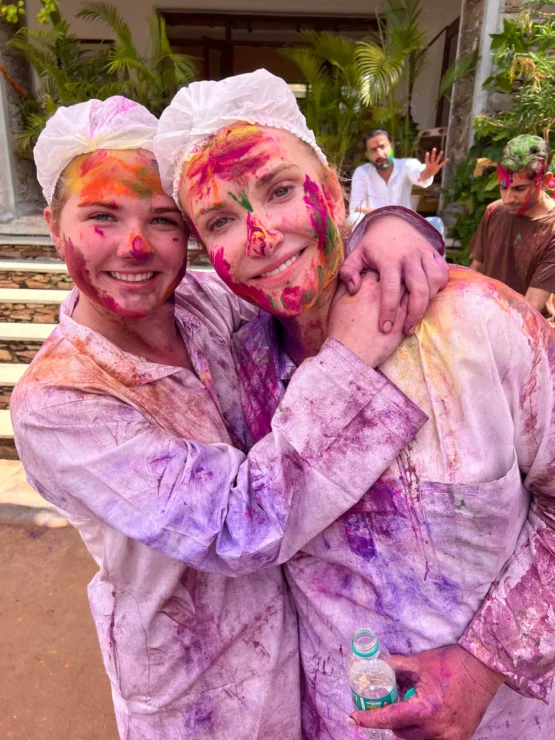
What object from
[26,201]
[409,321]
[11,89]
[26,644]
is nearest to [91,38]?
[11,89]

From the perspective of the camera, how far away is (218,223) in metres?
1.29

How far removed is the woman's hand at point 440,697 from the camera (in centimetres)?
116

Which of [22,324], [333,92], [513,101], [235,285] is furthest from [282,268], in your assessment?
[333,92]

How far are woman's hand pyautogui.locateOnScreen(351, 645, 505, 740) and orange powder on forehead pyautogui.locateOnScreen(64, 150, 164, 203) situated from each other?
1.18m

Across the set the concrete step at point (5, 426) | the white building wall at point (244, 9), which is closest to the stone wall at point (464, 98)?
the white building wall at point (244, 9)

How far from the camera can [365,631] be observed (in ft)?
3.98

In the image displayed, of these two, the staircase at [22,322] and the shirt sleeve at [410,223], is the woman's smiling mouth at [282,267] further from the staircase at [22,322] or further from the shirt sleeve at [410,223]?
the staircase at [22,322]

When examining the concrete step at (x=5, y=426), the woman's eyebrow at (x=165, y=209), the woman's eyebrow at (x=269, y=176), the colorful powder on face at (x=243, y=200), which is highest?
the woman's eyebrow at (x=269, y=176)

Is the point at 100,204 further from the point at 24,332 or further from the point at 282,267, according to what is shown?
the point at 24,332

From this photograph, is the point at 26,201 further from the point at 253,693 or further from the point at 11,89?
the point at 253,693

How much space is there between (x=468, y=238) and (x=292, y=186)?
5.80m

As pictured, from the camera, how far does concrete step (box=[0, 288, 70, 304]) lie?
18.9ft

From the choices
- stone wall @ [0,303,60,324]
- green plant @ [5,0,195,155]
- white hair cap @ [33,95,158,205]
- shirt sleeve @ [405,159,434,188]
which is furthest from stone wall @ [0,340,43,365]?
white hair cap @ [33,95,158,205]

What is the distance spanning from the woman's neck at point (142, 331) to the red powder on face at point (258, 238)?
40 centimetres
